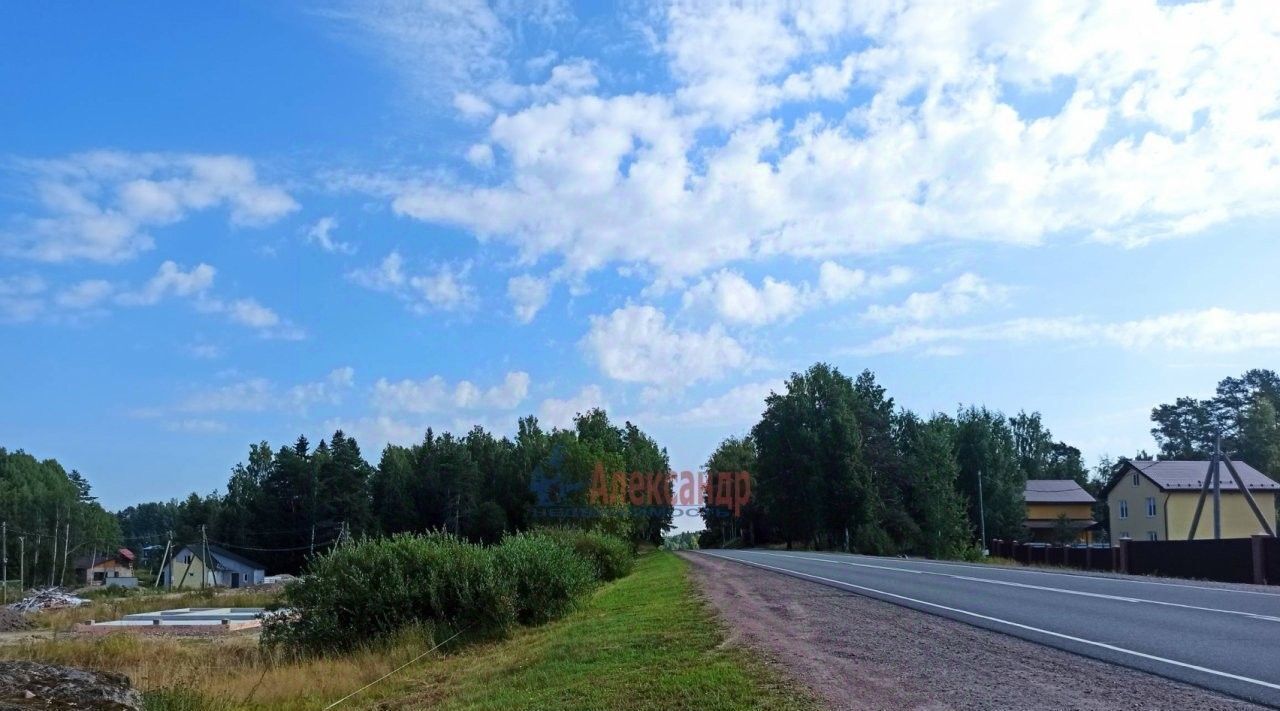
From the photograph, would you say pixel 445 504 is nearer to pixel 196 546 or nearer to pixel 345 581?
pixel 196 546

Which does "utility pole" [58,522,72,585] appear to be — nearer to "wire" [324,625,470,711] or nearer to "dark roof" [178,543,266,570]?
"dark roof" [178,543,266,570]

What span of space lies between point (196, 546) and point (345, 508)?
48.2ft

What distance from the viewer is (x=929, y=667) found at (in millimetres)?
10844

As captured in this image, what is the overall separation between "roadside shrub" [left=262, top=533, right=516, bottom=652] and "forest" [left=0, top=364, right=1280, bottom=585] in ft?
114

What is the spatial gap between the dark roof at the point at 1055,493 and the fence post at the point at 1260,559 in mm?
69832

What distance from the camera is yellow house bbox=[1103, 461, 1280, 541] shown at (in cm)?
6256

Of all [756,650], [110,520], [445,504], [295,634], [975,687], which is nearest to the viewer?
[975,687]

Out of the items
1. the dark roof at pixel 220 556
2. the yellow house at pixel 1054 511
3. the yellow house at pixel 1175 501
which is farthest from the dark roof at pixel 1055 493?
the dark roof at pixel 220 556

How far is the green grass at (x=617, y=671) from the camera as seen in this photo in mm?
9956

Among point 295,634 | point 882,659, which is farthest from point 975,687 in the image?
point 295,634

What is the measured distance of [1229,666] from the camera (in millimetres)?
10180

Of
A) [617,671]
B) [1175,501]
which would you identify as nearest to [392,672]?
[617,671]

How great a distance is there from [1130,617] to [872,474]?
64107 millimetres

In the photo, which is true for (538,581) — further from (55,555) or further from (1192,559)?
(55,555)
